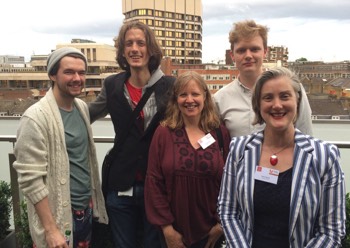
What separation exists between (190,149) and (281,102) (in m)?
0.64

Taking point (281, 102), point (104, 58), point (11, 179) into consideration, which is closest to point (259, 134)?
point (281, 102)

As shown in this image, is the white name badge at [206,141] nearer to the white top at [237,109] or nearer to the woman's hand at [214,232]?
the white top at [237,109]

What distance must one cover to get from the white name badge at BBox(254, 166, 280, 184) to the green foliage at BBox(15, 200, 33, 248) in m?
2.03

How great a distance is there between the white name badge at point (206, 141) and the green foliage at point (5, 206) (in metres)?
1.93

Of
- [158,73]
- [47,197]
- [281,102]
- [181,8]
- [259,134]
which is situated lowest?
[47,197]

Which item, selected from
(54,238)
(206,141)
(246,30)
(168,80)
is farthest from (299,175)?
(54,238)

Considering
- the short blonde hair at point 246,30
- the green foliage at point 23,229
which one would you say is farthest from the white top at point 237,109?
the green foliage at point 23,229

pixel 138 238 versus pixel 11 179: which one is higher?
pixel 11 179

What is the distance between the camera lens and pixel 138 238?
8.44ft

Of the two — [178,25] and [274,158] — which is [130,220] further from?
[178,25]

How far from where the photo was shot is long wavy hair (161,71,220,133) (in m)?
2.22

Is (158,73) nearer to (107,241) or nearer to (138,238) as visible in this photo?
(138,238)

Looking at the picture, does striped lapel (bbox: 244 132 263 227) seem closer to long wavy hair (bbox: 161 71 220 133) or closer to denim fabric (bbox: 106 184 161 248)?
long wavy hair (bbox: 161 71 220 133)

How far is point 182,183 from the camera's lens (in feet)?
6.91
